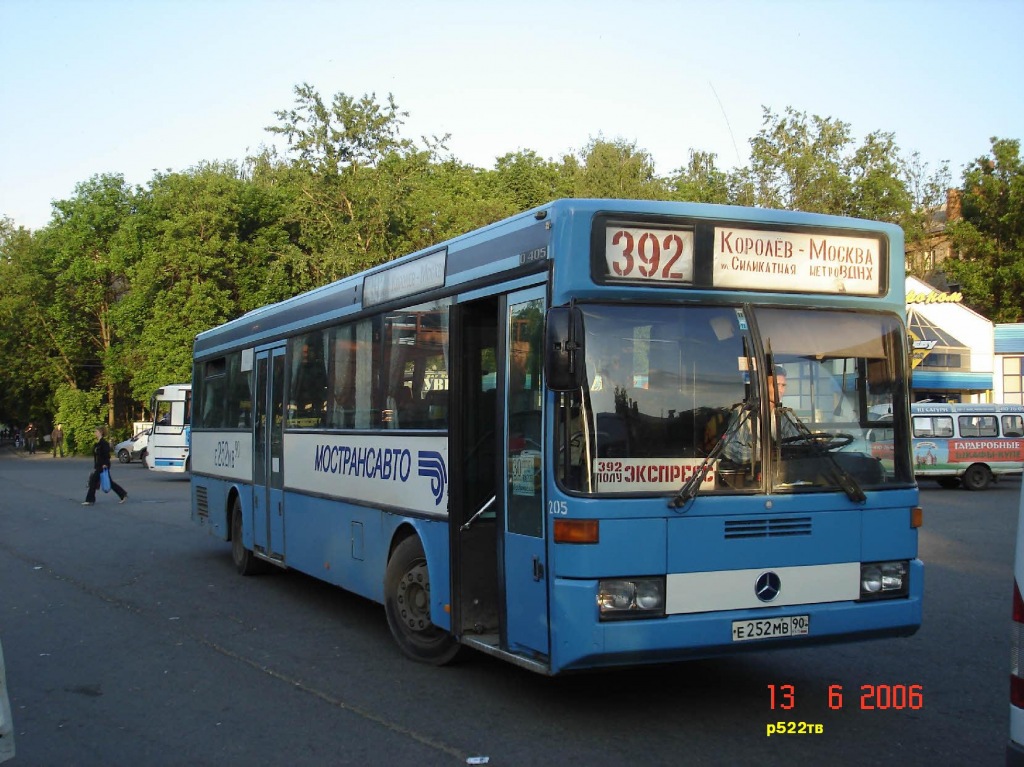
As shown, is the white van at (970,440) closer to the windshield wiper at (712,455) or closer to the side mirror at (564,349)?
the windshield wiper at (712,455)

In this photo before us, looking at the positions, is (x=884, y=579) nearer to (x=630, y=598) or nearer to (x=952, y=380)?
(x=630, y=598)

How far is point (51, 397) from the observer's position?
218ft

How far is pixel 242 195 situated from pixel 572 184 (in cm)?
2074

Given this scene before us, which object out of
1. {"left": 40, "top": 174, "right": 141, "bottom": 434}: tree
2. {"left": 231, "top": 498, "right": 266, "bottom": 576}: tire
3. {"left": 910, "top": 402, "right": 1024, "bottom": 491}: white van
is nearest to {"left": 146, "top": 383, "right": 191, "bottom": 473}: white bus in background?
{"left": 40, "top": 174, "right": 141, "bottom": 434}: tree

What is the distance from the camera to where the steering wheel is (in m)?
6.26

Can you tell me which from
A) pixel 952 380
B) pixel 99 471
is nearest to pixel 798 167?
pixel 952 380

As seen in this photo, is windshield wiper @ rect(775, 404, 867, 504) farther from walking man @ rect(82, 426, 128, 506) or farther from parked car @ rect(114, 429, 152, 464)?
parked car @ rect(114, 429, 152, 464)

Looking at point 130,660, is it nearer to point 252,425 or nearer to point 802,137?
point 252,425

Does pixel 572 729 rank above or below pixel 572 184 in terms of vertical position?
below

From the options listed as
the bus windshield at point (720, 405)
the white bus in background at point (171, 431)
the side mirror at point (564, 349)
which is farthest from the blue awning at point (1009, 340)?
the side mirror at point (564, 349)

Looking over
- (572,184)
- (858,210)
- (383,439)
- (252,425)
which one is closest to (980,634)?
(383,439)

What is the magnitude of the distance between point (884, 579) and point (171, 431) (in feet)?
104

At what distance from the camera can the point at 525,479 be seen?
6.43 meters

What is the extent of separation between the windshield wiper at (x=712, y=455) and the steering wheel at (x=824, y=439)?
28 centimetres
